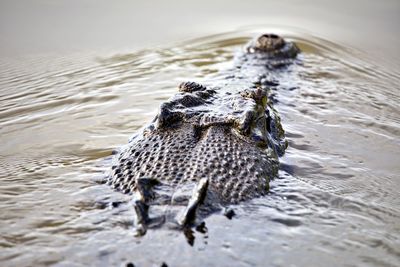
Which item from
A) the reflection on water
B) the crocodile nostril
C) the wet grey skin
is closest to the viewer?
the reflection on water

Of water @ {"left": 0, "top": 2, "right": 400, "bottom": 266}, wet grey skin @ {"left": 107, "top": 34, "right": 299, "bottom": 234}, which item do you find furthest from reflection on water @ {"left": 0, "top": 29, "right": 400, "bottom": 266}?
wet grey skin @ {"left": 107, "top": 34, "right": 299, "bottom": 234}

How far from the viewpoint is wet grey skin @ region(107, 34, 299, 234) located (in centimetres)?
370

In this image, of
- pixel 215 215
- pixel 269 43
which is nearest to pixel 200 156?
pixel 215 215

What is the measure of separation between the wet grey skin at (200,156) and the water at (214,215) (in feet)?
0.44

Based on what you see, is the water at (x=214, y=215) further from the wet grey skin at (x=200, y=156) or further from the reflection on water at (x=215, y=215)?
the wet grey skin at (x=200, y=156)

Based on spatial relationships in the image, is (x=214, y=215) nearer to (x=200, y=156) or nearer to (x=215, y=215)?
(x=215, y=215)

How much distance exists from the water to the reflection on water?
0.04ft

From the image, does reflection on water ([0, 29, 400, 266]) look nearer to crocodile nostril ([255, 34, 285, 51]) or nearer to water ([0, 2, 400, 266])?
water ([0, 2, 400, 266])

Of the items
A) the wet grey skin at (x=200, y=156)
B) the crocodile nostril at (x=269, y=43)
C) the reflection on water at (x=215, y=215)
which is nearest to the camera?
the reflection on water at (x=215, y=215)

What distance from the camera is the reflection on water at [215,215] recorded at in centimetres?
341

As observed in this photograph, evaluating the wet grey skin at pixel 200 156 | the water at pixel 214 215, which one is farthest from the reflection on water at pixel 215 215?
the wet grey skin at pixel 200 156

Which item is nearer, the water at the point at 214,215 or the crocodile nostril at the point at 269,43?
the water at the point at 214,215

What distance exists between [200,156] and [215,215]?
740mm

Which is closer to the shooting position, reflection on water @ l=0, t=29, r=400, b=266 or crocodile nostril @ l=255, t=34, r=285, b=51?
reflection on water @ l=0, t=29, r=400, b=266
